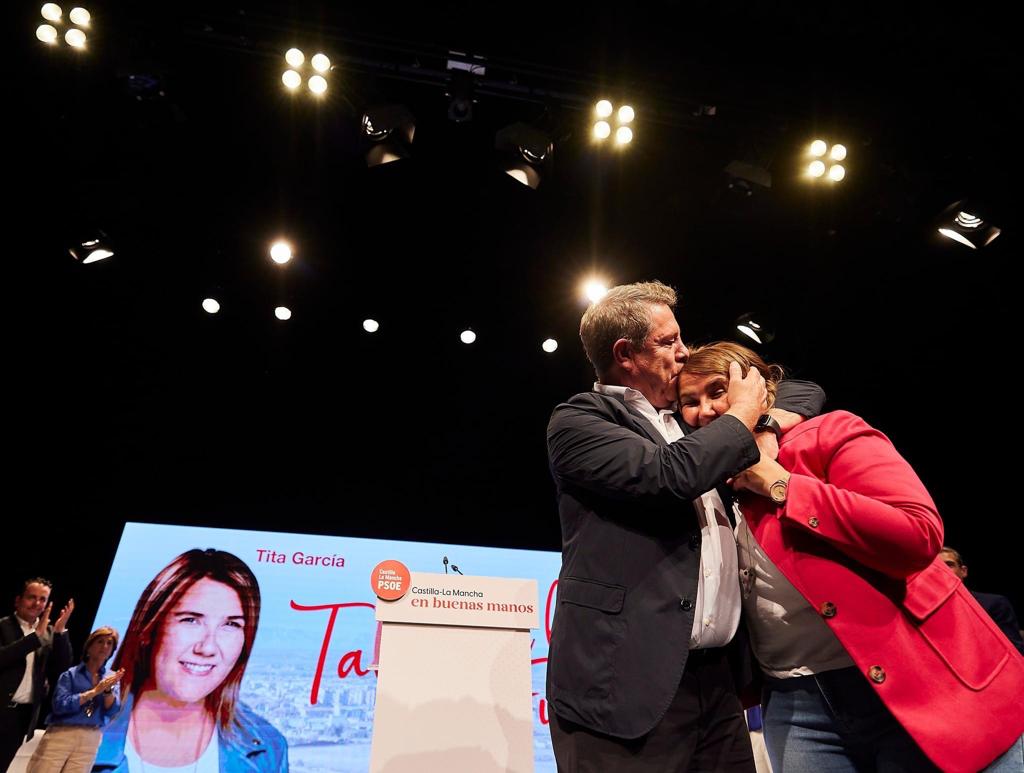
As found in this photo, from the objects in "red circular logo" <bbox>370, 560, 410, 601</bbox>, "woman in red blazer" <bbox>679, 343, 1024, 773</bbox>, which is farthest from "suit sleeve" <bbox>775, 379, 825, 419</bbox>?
"red circular logo" <bbox>370, 560, 410, 601</bbox>

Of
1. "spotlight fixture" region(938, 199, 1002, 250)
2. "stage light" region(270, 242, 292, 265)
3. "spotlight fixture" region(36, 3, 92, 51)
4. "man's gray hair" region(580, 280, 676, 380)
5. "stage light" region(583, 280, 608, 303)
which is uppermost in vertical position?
"stage light" region(270, 242, 292, 265)

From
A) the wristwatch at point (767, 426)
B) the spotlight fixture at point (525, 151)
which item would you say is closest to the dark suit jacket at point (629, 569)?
the wristwatch at point (767, 426)

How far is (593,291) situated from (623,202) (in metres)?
0.84

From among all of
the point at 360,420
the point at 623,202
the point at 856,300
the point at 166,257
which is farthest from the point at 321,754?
the point at 856,300

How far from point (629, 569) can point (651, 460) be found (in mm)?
252

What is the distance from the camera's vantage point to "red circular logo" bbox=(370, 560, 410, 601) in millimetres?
2637

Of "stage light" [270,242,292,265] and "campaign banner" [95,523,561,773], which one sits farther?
"stage light" [270,242,292,265]

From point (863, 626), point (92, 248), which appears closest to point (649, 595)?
point (863, 626)

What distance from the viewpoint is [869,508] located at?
4.37 ft

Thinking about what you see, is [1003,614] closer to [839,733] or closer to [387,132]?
[839,733]

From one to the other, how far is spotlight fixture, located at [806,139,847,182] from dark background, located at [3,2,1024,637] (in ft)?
0.25

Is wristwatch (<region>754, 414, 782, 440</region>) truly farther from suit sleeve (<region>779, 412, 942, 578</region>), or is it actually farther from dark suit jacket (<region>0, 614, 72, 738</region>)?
dark suit jacket (<region>0, 614, 72, 738</region>)

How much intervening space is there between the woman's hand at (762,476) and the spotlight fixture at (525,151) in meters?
3.13

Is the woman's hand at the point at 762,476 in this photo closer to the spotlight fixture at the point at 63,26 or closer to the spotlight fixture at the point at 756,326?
the spotlight fixture at the point at 63,26
